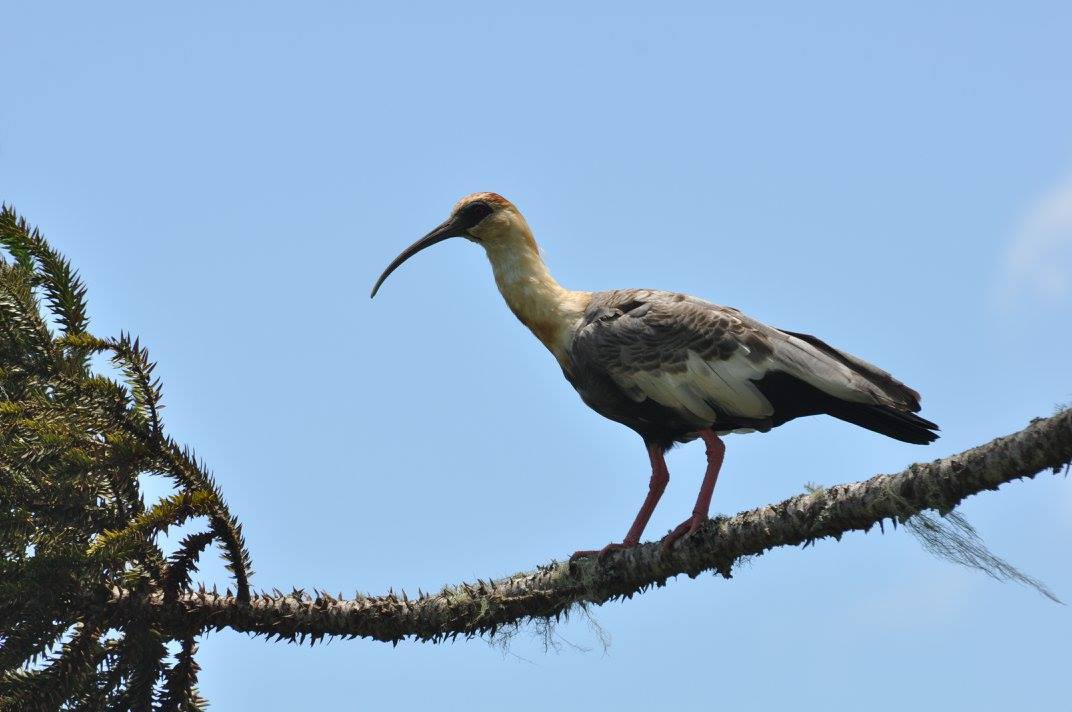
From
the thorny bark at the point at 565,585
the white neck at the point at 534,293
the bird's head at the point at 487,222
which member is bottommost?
the thorny bark at the point at 565,585

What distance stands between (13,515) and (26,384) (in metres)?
0.53

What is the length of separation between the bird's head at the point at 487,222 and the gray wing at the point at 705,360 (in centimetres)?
121

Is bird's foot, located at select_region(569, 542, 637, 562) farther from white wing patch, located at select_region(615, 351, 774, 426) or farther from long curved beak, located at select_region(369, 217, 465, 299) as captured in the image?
long curved beak, located at select_region(369, 217, 465, 299)

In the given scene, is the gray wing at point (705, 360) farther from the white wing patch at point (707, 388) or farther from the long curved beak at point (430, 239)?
the long curved beak at point (430, 239)

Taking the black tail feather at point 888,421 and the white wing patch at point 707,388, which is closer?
the black tail feather at point 888,421

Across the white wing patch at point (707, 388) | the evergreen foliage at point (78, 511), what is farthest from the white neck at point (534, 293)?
the evergreen foliage at point (78, 511)

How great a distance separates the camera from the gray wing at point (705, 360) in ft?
21.0

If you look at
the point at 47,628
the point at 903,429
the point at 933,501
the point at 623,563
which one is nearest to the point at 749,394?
the point at 903,429

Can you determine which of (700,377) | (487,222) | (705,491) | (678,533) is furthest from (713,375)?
(487,222)

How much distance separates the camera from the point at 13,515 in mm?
4688

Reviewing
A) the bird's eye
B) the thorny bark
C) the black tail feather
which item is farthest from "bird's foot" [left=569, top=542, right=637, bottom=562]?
the bird's eye

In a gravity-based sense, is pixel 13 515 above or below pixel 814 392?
below

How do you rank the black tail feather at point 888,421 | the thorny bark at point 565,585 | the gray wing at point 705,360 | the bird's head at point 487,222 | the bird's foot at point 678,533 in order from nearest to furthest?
the thorny bark at point 565,585 → the bird's foot at point 678,533 → the black tail feather at point 888,421 → the gray wing at point 705,360 → the bird's head at point 487,222

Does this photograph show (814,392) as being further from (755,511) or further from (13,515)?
(13,515)
